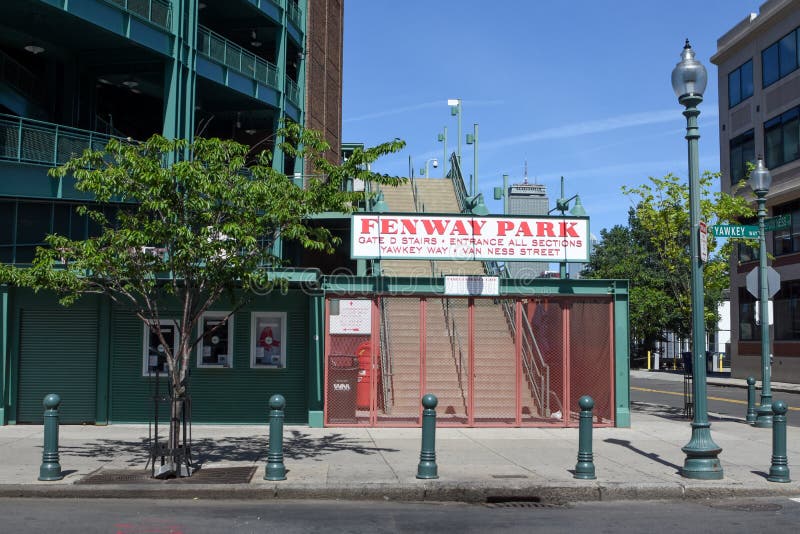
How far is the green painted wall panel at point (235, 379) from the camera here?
16.0m

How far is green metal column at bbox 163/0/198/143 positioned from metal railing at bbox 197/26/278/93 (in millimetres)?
649

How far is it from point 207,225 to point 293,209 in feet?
3.81

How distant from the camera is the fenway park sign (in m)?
16.5

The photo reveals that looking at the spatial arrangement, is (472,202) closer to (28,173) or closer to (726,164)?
(28,173)

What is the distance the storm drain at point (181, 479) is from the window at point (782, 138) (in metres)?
31.0

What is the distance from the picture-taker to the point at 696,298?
11227 mm

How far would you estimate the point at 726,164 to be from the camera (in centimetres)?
4031

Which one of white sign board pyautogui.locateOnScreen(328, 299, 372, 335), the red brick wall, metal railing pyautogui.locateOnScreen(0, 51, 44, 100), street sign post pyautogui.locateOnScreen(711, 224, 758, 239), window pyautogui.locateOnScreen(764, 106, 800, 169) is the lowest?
white sign board pyautogui.locateOnScreen(328, 299, 372, 335)

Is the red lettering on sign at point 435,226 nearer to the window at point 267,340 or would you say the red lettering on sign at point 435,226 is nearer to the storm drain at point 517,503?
the window at point 267,340

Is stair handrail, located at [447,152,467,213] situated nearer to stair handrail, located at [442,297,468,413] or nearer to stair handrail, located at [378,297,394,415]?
stair handrail, located at [442,297,468,413]

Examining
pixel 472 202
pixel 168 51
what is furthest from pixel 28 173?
pixel 472 202

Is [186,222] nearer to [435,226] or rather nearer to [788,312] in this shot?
[435,226]

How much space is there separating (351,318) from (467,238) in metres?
2.84

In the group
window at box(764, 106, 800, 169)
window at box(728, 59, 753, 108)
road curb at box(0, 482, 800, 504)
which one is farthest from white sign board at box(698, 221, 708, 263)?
window at box(728, 59, 753, 108)
